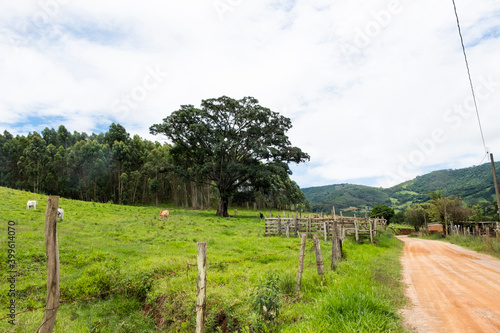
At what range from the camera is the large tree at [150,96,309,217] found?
3231 cm

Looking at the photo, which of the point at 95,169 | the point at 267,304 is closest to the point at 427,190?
the point at 95,169

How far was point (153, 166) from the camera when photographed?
3625 cm

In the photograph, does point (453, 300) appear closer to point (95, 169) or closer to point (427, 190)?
point (95, 169)

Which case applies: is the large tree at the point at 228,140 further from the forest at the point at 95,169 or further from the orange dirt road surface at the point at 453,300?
the orange dirt road surface at the point at 453,300

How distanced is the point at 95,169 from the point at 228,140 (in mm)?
30250

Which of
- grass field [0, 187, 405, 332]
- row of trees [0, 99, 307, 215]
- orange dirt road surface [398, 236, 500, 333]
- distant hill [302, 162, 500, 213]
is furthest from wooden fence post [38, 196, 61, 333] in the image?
distant hill [302, 162, 500, 213]

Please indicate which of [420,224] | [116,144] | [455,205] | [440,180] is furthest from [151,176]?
[440,180]

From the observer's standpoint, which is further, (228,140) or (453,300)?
(228,140)

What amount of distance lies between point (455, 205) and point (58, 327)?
51624 millimetres

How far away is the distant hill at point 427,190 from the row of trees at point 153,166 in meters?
57.2

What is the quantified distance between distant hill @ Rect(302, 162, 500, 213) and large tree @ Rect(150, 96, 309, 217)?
201 feet

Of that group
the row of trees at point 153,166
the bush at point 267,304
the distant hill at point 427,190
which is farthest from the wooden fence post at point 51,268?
the distant hill at point 427,190

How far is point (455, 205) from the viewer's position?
42.4m

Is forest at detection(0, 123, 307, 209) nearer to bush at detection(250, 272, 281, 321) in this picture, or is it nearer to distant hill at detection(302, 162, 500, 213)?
bush at detection(250, 272, 281, 321)
